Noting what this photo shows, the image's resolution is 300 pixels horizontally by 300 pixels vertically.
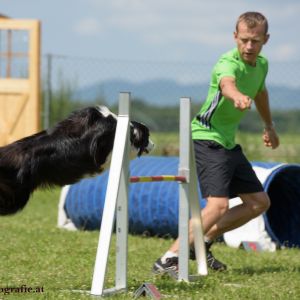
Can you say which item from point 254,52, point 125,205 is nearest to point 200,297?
point 125,205

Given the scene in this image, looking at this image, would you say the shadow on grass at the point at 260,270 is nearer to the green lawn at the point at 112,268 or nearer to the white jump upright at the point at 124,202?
the green lawn at the point at 112,268

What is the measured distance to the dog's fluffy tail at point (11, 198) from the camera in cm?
467

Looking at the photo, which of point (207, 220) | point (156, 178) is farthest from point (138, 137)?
point (207, 220)

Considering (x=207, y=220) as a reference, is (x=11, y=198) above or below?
Result: above

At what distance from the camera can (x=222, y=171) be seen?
5.77 metres

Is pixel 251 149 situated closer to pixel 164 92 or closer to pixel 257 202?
pixel 164 92

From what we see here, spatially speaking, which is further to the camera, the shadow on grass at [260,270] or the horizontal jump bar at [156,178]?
the shadow on grass at [260,270]

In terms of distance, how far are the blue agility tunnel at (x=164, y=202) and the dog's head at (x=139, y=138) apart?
9.22ft

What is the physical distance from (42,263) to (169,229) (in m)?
2.15

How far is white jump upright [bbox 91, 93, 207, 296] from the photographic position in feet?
15.1

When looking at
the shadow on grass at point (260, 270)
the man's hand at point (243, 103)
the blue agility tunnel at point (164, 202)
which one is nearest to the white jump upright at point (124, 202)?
the man's hand at point (243, 103)

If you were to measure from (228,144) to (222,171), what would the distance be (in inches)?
8.7

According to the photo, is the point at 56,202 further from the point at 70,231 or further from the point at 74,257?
the point at 74,257

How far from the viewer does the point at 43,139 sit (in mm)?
4781
